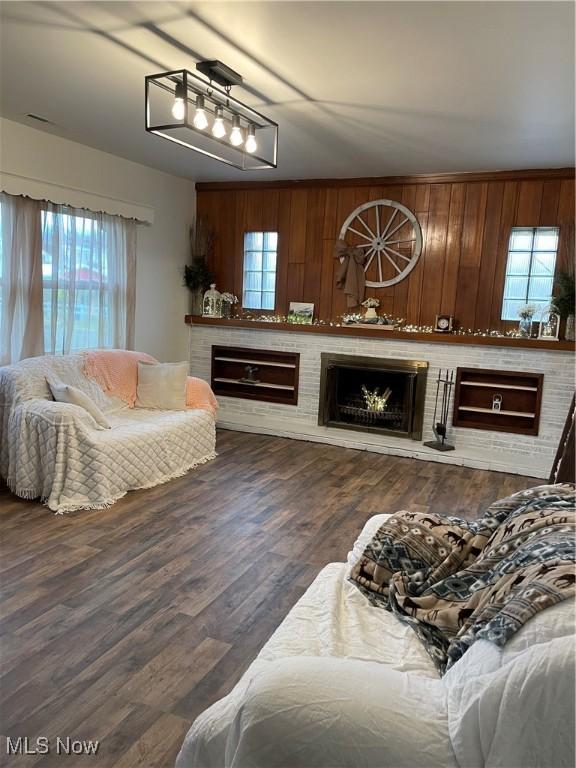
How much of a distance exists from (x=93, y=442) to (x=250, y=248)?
3.33 meters

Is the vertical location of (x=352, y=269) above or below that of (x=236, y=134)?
below

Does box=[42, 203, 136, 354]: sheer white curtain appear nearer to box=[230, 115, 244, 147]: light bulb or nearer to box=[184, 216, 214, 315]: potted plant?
box=[184, 216, 214, 315]: potted plant

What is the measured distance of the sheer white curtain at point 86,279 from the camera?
466cm

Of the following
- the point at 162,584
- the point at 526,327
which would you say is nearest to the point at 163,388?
the point at 162,584

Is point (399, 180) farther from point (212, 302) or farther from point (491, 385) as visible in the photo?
point (212, 302)

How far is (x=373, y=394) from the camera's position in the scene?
19.1 feet

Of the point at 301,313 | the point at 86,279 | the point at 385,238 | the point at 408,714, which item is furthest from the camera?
the point at 301,313

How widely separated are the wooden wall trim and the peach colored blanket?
7.62 feet

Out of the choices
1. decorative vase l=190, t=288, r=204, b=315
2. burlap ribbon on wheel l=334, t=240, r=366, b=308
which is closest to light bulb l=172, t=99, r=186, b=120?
burlap ribbon on wheel l=334, t=240, r=366, b=308

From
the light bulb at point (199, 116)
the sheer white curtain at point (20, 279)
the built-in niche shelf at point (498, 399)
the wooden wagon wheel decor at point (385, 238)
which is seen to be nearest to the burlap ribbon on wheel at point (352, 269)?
the wooden wagon wheel decor at point (385, 238)

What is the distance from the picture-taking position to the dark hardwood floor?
6.13 ft

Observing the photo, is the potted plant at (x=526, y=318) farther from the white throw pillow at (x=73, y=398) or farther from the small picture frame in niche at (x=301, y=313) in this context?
the white throw pillow at (x=73, y=398)

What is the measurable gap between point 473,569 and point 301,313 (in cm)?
447

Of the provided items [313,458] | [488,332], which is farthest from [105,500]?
[488,332]
